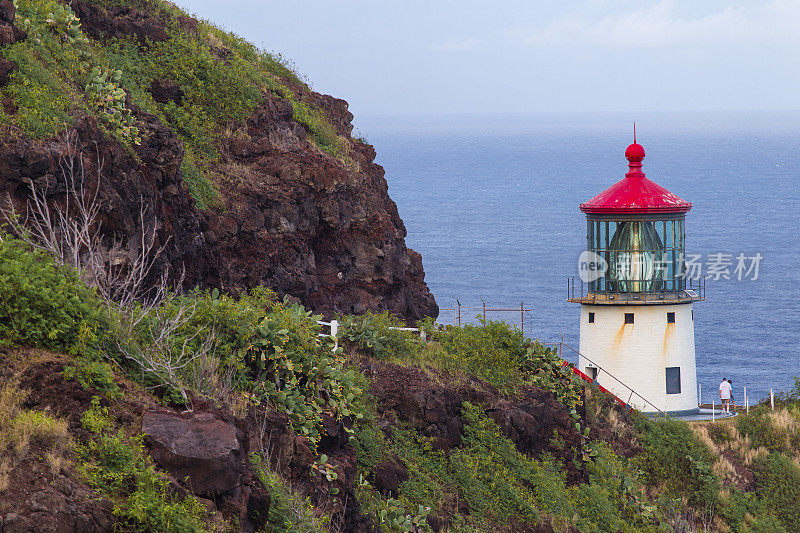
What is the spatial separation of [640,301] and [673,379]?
2368 millimetres

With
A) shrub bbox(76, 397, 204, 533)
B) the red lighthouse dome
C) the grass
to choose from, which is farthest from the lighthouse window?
the grass

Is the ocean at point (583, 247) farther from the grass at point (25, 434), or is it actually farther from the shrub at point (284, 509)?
the grass at point (25, 434)

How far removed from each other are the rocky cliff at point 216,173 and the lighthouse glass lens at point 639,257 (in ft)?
17.3

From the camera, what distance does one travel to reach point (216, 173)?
2477 centimetres

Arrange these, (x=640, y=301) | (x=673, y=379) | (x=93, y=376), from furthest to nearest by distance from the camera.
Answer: (x=673, y=379) < (x=640, y=301) < (x=93, y=376)

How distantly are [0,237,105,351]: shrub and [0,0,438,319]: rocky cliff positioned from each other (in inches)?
143

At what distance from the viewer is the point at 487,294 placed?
81000 mm

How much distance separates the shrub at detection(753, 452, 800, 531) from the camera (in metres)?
26.0

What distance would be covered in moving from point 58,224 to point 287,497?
6338 mm

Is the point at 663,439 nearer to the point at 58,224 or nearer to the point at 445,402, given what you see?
the point at 445,402

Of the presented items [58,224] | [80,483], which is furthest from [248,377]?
[80,483]

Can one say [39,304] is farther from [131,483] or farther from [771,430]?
[771,430]

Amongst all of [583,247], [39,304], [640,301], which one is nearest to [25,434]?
[39,304]

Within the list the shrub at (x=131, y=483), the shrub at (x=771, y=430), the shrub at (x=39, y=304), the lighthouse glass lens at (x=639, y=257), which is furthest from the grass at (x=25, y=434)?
the shrub at (x=771, y=430)
